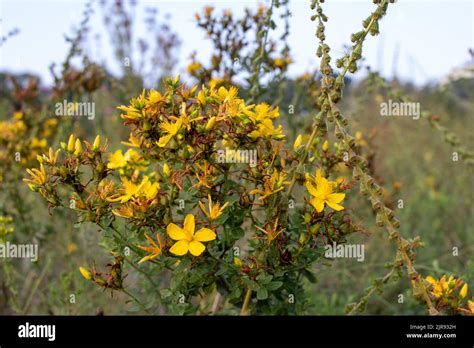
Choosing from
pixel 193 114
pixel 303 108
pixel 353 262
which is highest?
pixel 303 108

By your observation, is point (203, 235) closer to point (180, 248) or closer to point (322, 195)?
point (180, 248)

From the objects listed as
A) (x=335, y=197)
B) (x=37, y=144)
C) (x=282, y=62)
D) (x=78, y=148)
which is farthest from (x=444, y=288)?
(x=37, y=144)

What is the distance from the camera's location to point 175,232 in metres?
1.57

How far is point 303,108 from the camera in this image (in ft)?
10.6

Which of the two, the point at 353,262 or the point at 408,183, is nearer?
the point at 353,262

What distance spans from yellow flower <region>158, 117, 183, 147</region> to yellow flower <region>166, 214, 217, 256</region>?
0.21 m

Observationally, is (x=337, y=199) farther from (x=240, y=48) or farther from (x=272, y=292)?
(x=240, y=48)

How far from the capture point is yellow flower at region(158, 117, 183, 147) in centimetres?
158

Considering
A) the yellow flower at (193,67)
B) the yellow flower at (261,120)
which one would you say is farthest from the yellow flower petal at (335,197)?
the yellow flower at (193,67)

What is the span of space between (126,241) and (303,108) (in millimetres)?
1775

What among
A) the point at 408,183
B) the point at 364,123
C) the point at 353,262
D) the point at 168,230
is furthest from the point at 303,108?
the point at 364,123

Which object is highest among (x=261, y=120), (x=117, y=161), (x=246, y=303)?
(x=261, y=120)

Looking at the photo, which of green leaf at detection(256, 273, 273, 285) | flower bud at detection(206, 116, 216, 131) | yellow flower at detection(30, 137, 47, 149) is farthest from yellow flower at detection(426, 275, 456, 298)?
yellow flower at detection(30, 137, 47, 149)

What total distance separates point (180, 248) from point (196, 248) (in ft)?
0.15
